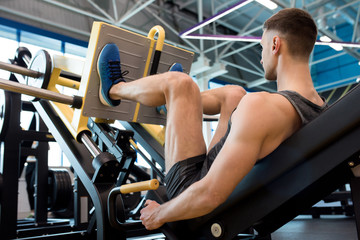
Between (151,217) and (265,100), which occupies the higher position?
(265,100)

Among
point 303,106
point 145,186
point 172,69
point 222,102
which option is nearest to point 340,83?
point 172,69

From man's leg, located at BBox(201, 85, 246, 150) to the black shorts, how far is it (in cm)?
27

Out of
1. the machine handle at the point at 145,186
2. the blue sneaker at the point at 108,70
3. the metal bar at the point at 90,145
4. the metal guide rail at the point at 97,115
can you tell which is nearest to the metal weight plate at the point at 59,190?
the metal guide rail at the point at 97,115

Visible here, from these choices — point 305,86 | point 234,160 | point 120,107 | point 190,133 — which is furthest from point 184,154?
point 120,107

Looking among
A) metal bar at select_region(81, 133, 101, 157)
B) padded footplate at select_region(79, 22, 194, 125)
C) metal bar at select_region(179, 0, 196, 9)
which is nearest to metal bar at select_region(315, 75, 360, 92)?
metal bar at select_region(179, 0, 196, 9)

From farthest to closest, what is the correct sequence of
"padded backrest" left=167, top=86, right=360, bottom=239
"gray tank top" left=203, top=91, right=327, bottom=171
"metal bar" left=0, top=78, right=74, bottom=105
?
"metal bar" left=0, top=78, right=74, bottom=105 → "gray tank top" left=203, top=91, right=327, bottom=171 → "padded backrest" left=167, top=86, right=360, bottom=239

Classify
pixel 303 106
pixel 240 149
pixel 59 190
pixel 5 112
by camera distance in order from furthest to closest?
pixel 59 190 → pixel 5 112 → pixel 303 106 → pixel 240 149

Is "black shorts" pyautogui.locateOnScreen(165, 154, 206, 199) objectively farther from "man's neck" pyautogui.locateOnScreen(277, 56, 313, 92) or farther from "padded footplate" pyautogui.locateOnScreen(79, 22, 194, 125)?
→ "padded footplate" pyautogui.locateOnScreen(79, 22, 194, 125)

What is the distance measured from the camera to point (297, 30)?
1.21 meters

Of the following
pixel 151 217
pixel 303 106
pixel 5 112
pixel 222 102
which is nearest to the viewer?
pixel 303 106

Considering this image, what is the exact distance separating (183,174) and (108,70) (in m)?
0.73

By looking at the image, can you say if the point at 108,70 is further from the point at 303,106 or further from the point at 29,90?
the point at 303,106

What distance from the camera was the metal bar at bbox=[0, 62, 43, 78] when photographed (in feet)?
5.47

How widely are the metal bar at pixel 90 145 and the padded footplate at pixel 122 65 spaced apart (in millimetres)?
139
